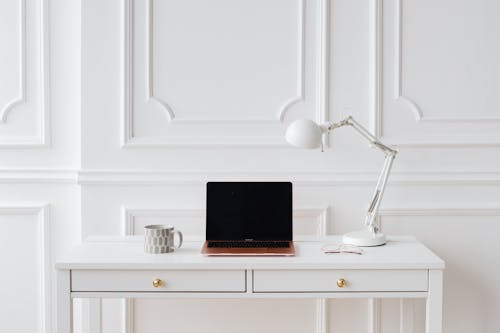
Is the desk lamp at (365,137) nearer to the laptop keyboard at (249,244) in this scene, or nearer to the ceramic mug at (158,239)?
the laptop keyboard at (249,244)

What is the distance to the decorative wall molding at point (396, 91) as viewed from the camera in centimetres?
240

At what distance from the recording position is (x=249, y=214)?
2154mm

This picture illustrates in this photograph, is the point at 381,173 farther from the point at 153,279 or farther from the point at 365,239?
the point at 153,279

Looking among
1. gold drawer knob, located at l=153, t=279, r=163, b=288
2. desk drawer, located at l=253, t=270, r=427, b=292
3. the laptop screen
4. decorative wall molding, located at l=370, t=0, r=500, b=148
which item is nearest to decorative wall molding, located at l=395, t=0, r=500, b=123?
decorative wall molding, located at l=370, t=0, r=500, b=148

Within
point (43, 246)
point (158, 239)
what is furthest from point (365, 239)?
point (43, 246)

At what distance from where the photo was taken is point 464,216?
244cm

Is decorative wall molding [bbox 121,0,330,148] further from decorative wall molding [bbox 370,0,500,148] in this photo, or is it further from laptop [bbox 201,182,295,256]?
laptop [bbox 201,182,295,256]

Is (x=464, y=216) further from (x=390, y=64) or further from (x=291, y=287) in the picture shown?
(x=291, y=287)

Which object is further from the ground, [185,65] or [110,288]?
[185,65]

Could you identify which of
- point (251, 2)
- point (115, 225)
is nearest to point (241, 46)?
point (251, 2)

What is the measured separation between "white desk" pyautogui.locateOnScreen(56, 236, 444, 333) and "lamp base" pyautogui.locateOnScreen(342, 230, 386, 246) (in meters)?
0.18

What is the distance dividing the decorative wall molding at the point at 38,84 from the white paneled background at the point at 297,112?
0.17 meters

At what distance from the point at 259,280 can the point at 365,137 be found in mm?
613

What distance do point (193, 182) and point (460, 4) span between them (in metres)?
1.19
